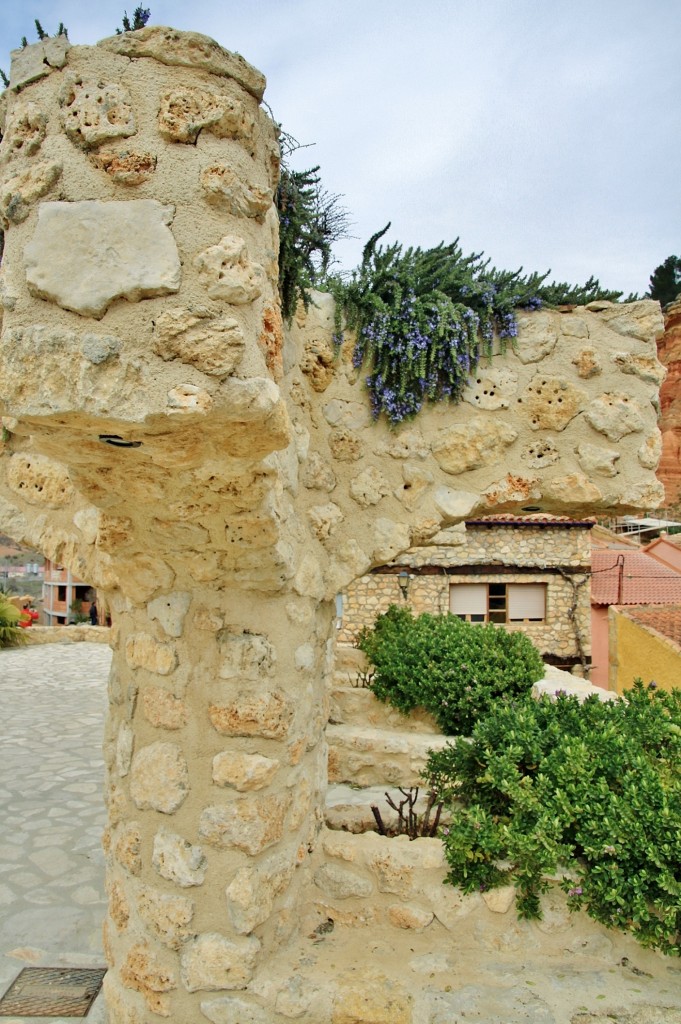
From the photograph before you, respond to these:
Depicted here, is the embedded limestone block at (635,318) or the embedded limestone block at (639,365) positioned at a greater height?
the embedded limestone block at (635,318)

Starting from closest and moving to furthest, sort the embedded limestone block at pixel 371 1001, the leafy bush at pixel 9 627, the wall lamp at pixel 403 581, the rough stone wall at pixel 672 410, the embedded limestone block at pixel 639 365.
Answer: the embedded limestone block at pixel 371 1001, the embedded limestone block at pixel 639 365, the leafy bush at pixel 9 627, the wall lamp at pixel 403 581, the rough stone wall at pixel 672 410

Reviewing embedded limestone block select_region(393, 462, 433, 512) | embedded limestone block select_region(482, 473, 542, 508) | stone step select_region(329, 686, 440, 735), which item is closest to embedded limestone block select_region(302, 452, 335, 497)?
embedded limestone block select_region(393, 462, 433, 512)

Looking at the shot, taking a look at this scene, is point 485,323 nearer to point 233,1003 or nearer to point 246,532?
point 246,532

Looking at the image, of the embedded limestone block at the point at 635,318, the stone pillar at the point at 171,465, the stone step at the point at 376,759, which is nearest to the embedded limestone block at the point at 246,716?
the stone pillar at the point at 171,465

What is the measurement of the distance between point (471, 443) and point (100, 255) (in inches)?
63.4

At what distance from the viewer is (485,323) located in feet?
9.44

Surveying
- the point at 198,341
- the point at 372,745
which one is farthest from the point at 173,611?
the point at 372,745

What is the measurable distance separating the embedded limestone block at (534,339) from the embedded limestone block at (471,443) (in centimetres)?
31

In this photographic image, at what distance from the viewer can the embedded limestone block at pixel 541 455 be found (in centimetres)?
289

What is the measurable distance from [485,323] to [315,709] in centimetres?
171

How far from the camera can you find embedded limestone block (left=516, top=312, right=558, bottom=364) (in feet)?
9.52

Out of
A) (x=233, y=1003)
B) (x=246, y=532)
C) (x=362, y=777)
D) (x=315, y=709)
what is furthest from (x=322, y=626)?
(x=362, y=777)

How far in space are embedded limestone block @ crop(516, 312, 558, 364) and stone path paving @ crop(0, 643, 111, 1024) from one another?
3.11 m

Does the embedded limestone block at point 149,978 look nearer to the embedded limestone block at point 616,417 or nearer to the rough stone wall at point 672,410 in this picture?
the embedded limestone block at point 616,417
